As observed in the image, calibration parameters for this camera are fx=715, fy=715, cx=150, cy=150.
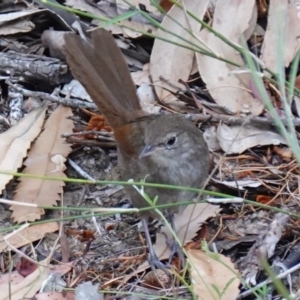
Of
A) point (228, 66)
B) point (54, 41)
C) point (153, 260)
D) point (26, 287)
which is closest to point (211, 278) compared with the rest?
point (153, 260)

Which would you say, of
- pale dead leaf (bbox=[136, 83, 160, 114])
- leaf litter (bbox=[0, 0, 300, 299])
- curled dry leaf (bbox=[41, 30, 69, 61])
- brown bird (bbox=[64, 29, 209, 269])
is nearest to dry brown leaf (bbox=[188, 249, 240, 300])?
leaf litter (bbox=[0, 0, 300, 299])

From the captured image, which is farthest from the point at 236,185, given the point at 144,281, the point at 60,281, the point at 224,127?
the point at 60,281

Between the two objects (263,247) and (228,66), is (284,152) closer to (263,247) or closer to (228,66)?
(228,66)

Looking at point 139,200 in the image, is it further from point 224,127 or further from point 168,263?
point 224,127

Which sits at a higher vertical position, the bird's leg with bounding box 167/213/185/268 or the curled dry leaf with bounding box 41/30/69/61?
the curled dry leaf with bounding box 41/30/69/61

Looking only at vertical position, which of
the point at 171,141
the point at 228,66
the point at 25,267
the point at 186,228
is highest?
the point at 228,66

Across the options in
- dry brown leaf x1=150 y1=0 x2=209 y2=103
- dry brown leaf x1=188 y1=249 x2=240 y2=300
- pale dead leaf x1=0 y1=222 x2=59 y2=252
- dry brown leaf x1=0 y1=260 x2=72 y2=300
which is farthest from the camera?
dry brown leaf x1=150 y1=0 x2=209 y2=103

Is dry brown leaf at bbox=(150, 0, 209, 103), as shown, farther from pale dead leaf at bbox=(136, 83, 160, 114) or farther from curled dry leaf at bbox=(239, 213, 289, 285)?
curled dry leaf at bbox=(239, 213, 289, 285)

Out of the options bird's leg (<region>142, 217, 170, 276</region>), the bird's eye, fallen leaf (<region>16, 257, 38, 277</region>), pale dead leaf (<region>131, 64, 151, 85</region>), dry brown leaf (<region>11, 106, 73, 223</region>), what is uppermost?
the bird's eye

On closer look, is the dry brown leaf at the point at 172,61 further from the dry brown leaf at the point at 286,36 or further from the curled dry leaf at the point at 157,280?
the curled dry leaf at the point at 157,280
